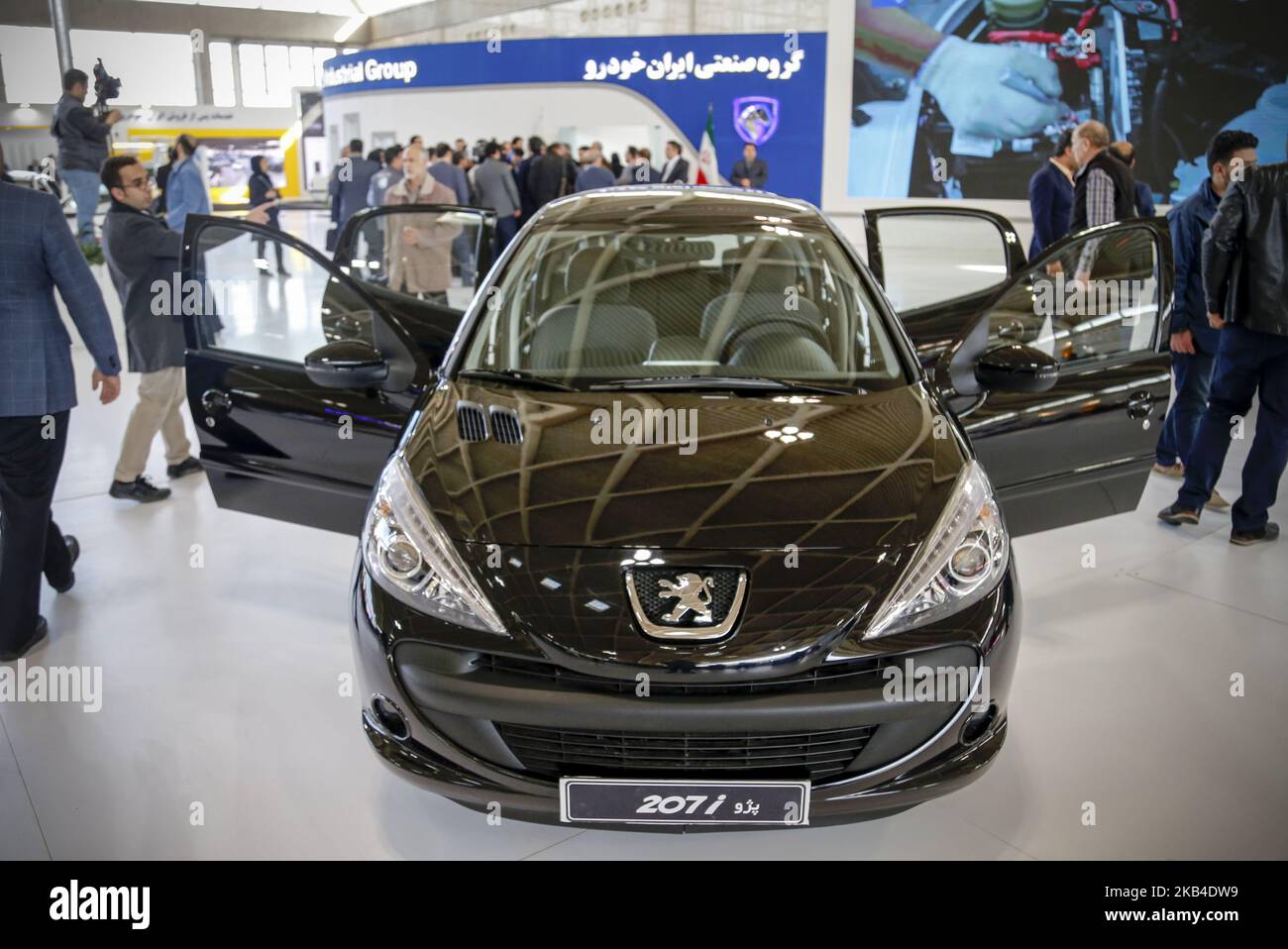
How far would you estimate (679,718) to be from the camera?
161cm

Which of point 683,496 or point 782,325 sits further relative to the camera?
point 782,325

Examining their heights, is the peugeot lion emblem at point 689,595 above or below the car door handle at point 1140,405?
below

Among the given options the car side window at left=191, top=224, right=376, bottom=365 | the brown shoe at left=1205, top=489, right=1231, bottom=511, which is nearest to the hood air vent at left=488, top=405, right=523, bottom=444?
the car side window at left=191, top=224, right=376, bottom=365

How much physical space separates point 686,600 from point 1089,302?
2.54 metres

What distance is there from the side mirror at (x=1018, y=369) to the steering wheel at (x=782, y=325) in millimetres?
418

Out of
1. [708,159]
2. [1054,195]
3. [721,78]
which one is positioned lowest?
[1054,195]

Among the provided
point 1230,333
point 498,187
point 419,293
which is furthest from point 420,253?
point 498,187

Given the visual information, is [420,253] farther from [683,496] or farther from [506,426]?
[683,496]

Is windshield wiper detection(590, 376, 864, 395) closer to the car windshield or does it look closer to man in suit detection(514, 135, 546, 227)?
the car windshield

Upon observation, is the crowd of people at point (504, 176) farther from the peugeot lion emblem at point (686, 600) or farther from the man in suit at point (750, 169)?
the peugeot lion emblem at point (686, 600)

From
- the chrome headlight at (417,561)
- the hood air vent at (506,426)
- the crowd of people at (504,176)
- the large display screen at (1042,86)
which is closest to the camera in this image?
the chrome headlight at (417,561)

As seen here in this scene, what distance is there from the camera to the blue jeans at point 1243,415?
3.62m

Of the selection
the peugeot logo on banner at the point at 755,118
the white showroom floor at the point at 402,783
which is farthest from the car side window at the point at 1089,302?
the peugeot logo on banner at the point at 755,118
